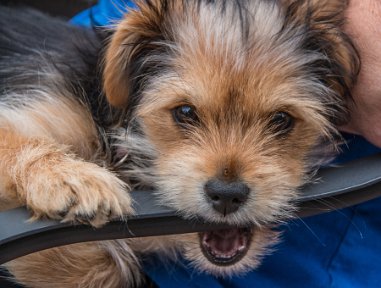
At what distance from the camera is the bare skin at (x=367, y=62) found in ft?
6.77

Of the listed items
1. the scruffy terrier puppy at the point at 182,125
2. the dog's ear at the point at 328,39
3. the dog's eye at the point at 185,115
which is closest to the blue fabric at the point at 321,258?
the scruffy terrier puppy at the point at 182,125

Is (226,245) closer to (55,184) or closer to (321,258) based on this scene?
(321,258)

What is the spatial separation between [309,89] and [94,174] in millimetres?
745

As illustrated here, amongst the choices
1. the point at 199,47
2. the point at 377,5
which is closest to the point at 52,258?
the point at 199,47

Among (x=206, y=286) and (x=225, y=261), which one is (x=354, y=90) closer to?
(x=225, y=261)

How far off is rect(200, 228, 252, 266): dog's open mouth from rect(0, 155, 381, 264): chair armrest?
0.75 feet

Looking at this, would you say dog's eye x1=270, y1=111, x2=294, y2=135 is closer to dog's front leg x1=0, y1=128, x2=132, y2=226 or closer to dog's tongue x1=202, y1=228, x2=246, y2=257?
dog's tongue x1=202, y1=228, x2=246, y2=257

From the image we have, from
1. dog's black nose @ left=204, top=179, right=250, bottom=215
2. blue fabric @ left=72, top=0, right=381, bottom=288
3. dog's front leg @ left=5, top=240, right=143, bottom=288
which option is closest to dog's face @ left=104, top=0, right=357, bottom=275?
dog's black nose @ left=204, top=179, right=250, bottom=215

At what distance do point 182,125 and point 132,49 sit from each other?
31 centimetres

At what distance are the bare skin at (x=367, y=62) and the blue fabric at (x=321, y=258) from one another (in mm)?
173

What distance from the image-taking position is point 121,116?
2180 millimetres

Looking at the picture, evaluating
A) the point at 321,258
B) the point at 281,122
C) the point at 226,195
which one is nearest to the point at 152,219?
the point at 226,195

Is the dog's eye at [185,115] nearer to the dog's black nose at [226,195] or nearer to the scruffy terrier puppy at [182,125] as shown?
the scruffy terrier puppy at [182,125]

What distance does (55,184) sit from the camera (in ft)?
6.23
